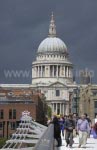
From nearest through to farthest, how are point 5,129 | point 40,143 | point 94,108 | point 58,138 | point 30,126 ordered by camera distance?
1. point 40,143
2. point 58,138
3. point 30,126
4. point 5,129
5. point 94,108

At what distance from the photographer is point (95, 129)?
38938 mm

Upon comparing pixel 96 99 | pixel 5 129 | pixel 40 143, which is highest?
pixel 96 99

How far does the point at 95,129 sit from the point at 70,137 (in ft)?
19.3

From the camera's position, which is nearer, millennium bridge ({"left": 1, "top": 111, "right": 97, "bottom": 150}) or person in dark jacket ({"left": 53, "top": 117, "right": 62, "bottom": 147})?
millennium bridge ({"left": 1, "top": 111, "right": 97, "bottom": 150})

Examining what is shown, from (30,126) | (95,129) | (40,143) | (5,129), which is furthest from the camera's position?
(5,129)

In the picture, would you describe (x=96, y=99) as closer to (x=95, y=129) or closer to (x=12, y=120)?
(x=12, y=120)

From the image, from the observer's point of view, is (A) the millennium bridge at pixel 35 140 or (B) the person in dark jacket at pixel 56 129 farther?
(B) the person in dark jacket at pixel 56 129

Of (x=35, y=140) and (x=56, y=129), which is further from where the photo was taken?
(x=35, y=140)

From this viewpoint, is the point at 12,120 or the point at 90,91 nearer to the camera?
the point at 12,120

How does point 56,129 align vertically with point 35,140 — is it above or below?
above

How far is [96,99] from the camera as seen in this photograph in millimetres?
166375

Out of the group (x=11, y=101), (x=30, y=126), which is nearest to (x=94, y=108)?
(x=11, y=101)

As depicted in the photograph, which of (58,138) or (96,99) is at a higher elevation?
(96,99)

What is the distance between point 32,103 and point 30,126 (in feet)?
250
